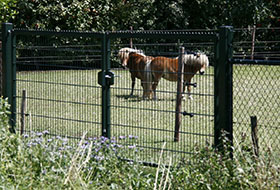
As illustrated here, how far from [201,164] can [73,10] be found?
17.3 m

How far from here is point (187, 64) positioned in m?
7.51

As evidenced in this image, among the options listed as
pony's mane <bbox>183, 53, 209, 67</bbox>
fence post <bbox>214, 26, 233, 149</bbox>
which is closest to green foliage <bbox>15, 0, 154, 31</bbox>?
pony's mane <bbox>183, 53, 209, 67</bbox>

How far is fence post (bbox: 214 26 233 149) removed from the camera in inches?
235

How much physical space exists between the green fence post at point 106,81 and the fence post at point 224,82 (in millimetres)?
1559

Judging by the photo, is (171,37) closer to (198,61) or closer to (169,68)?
(198,61)

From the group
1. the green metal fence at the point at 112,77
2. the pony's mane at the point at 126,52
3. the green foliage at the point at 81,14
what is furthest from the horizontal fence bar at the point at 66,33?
the green foliage at the point at 81,14

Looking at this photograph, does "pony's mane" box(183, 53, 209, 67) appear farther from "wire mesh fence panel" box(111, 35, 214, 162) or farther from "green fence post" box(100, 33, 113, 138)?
"green fence post" box(100, 33, 113, 138)

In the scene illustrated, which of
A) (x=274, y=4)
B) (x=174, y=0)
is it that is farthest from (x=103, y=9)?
(x=274, y=4)

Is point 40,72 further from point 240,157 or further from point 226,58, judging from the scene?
point 240,157

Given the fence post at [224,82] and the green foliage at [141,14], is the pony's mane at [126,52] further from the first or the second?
the green foliage at [141,14]

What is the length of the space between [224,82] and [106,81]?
1690 millimetres

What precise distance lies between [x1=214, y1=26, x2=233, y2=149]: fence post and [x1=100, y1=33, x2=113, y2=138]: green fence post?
156cm

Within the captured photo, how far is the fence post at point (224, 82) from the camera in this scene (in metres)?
5.96

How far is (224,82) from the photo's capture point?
19.6ft
